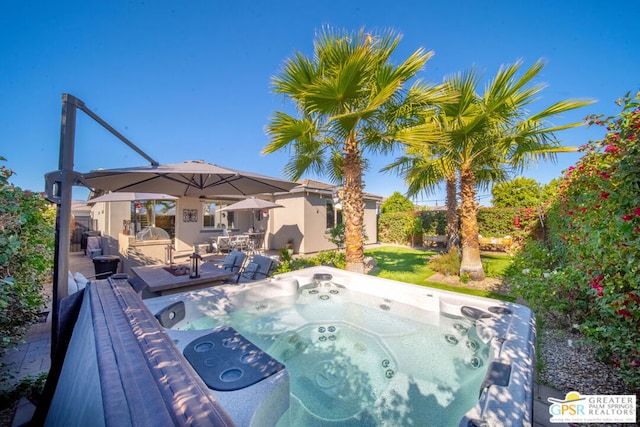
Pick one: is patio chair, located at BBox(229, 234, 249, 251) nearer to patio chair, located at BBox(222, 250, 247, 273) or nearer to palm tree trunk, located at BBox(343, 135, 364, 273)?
patio chair, located at BBox(222, 250, 247, 273)

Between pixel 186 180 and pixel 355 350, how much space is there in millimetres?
6051

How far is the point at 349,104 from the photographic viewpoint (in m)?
5.99

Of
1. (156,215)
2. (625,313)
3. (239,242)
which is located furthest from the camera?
(156,215)

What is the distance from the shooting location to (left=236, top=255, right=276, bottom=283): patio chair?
6.92 metres

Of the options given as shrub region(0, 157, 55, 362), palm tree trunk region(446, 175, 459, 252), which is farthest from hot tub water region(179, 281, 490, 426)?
palm tree trunk region(446, 175, 459, 252)

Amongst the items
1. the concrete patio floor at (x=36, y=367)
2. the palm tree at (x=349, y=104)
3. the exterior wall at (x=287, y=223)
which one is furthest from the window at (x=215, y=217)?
the concrete patio floor at (x=36, y=367)

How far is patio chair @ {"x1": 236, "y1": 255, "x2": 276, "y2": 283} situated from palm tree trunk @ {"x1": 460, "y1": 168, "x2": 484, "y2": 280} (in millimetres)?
5874

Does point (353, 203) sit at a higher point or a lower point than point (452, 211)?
higher

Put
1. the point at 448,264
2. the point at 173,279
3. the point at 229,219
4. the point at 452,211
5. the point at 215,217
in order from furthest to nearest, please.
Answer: the point at 229,219 → the point at 215,217 → the point at 452,211 → the point at 448,264 → the point at 173,279

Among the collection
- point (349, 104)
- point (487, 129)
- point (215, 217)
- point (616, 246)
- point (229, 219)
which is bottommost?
point (616, 246)

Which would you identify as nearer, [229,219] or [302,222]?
[302,222]

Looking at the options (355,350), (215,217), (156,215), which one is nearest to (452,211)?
(355,350)

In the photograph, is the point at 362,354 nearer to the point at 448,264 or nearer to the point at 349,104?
the point at 349,104

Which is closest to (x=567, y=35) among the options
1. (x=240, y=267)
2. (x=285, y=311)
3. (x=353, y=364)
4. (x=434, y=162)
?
(x=434, y=162)
